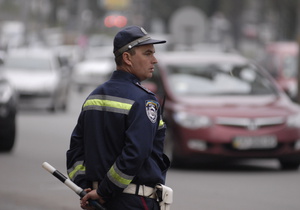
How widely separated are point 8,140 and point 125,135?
1102 cm

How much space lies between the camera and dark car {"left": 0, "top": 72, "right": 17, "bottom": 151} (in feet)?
50.1

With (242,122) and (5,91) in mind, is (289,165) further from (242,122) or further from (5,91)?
(5,91)

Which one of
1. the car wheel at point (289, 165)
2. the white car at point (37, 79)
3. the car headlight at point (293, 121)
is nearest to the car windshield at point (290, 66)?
the white car at point (37, 79)

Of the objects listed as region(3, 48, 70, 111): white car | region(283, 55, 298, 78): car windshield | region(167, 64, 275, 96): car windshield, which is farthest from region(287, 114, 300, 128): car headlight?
region(3, 48, 70, 111): white car

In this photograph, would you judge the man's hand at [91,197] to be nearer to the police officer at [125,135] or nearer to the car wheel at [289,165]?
the police officer at [125,135]

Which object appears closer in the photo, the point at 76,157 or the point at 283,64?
the point at 76,157

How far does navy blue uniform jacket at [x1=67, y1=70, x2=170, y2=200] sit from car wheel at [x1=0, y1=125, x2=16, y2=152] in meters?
10.6

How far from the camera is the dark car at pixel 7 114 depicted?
50.1 ft

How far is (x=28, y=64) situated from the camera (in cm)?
2730

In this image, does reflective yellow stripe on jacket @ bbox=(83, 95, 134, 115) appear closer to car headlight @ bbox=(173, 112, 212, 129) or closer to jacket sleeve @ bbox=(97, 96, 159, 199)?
jacket sleeve @ bbox=(97, 96, 159, 199)

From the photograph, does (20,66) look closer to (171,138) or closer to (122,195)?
(171,138)

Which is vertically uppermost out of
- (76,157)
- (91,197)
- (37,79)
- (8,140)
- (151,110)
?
(151,110)

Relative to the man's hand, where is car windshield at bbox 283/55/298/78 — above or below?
below

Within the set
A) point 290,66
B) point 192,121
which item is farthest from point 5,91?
point 290,66
